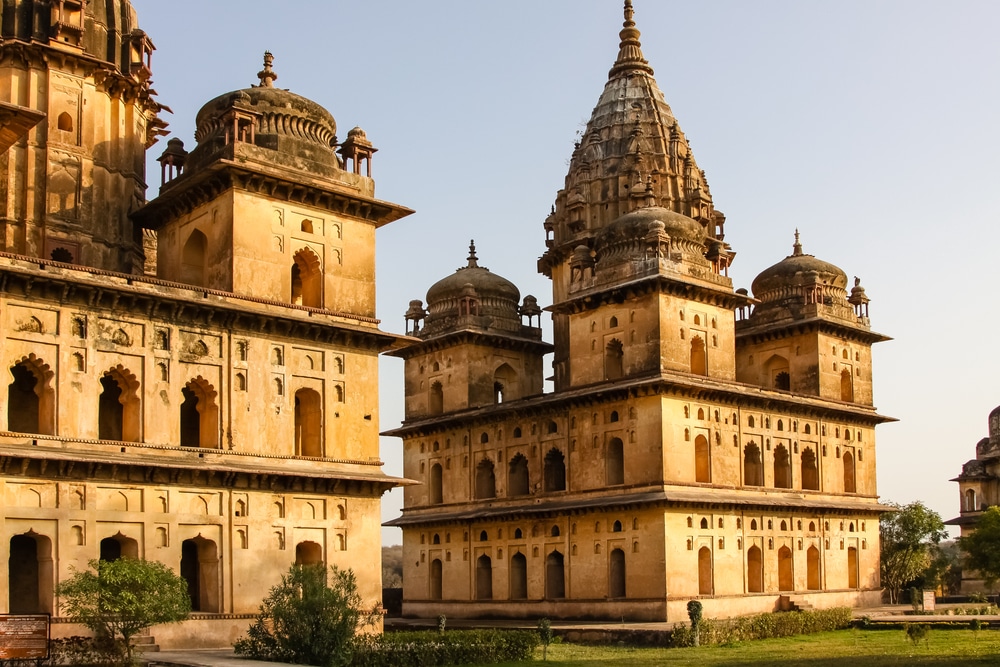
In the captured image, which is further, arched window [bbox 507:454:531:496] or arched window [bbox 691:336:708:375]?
arched window [bbox 507:454:531:496]

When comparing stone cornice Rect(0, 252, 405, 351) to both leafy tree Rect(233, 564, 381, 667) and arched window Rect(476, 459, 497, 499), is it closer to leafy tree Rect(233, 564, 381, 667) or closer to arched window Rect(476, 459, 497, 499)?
leafy tree Rect(233, 564, 381, 667)

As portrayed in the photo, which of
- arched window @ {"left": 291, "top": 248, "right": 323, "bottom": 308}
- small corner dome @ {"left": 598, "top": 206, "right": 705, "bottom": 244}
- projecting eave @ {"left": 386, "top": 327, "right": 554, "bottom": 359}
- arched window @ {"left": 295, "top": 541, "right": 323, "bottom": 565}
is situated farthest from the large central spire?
arched window @ {"left": 295, "top": 541, "right": 323, "bottom": 565}

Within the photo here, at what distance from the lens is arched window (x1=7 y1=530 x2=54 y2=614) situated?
23469 millimetres

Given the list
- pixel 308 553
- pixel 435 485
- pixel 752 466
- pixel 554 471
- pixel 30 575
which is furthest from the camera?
pixel 435 485

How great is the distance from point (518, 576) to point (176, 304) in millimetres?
18872

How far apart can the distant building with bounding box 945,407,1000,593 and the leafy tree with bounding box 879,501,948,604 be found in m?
8.70

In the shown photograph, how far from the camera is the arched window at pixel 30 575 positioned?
77.0ft

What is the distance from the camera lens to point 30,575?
24469 millimetres

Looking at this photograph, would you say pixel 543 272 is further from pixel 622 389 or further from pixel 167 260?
pixel 167 260

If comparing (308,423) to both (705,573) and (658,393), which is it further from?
(705,573)

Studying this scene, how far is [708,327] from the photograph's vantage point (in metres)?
38.8

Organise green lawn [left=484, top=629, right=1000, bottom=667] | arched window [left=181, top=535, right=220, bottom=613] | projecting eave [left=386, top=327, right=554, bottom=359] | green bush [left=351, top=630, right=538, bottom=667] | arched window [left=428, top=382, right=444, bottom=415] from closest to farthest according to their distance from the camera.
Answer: green bush [left=351, top=630, right=538, bottom=667], green lawn [left=484, top=629, right=1000, bottom=667], arched window [left=181, top=535, right=220, bottom=613], projecting eave [left=386, top=327, right=554, bottom=359], arched window [left=428, top=382, right=444, bottom=415]

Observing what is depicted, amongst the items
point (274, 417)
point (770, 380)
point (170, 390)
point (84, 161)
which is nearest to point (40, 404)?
point (170, 390)

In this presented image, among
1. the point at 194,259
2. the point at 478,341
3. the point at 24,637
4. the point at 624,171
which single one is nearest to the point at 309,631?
the point at 24,637
